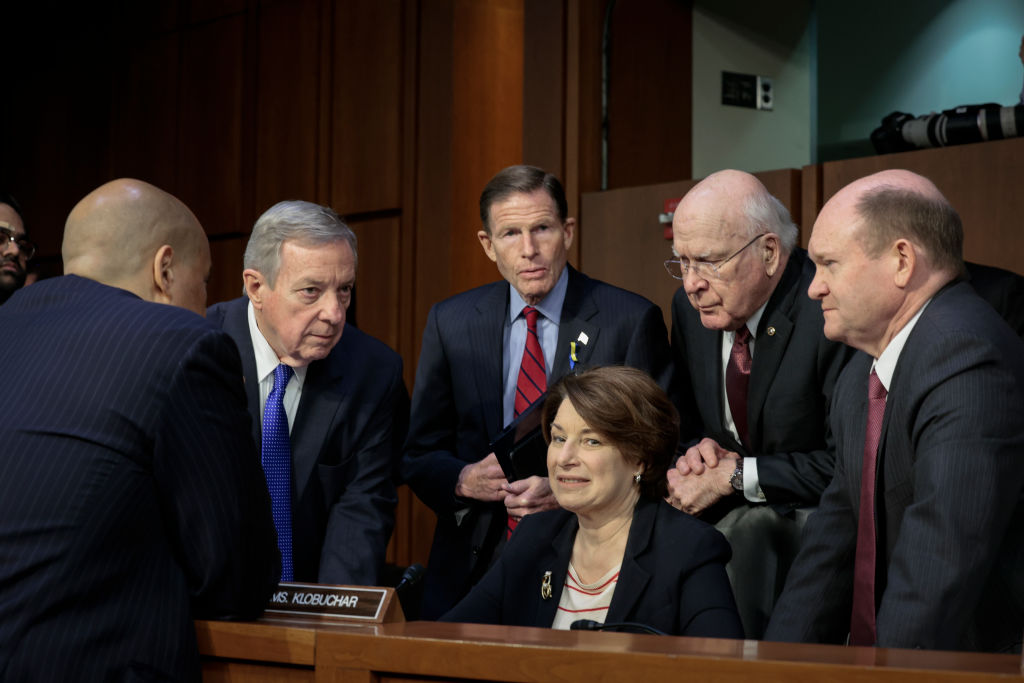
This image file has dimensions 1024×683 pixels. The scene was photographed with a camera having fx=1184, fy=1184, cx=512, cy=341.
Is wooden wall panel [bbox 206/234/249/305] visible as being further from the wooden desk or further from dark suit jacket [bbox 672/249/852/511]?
the wooden desk

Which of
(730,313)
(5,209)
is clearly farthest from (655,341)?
(5,209)

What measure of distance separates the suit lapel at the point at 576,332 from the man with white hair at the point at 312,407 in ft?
1.62

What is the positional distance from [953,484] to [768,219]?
1117 mm

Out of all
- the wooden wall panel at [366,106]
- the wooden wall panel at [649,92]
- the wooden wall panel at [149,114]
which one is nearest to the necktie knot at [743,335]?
the wooden wall panel at [649,92]

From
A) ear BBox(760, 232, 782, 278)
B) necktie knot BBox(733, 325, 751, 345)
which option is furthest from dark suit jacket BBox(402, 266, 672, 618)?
ear BBox(760, 232, 782, 278)

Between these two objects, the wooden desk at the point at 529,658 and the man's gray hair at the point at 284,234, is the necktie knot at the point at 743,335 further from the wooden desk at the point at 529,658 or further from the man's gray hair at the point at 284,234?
the wooden desk at the point at 529,658

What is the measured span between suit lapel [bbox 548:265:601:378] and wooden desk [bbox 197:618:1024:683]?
4.64ft

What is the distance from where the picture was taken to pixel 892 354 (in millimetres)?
2184

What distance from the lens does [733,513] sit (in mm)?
2715

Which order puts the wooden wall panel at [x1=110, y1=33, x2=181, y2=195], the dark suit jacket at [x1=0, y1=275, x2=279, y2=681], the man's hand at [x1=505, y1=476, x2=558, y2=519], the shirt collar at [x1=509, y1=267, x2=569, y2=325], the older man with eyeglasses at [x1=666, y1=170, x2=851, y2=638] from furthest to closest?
the wooden wall panel at [x1=110, y1=33, x2=181, y2=195] → the shirt collar at [x1=509, y1=267, x2=569, y2=325] → the man's hand at [x1=505, y1=476, x2=558, y2=519] → the older man with eyeglasses at [x1=666, y1=170, x2=851, y2=638] → the dark suit jacket at [x1=0, y1=275, x2=279, y2=681]

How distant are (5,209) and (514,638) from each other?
9.35 ft

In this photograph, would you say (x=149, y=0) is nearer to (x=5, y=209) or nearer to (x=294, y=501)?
(x=5, y=209)

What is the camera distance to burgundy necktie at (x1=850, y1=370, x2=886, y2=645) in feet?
7.03

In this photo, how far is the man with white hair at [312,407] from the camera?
2.76m
